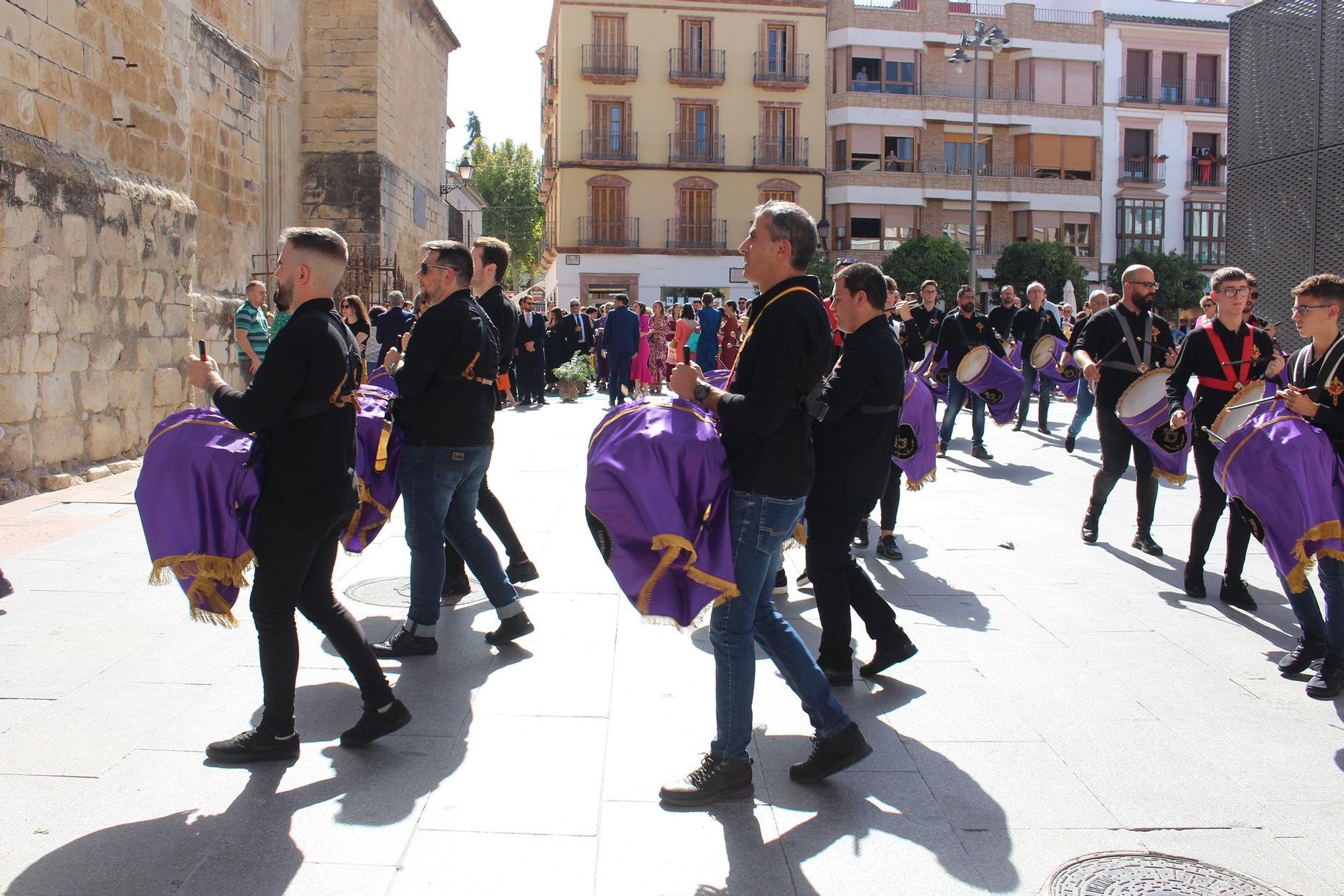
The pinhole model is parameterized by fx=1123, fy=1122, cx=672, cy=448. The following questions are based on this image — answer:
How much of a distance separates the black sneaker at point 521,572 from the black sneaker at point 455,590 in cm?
22

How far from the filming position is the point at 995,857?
3.13 meters

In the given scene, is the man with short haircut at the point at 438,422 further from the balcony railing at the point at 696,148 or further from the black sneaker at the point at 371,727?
the balcony railing at the point at 696,148

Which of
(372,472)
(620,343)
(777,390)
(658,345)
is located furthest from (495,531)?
(658,345)

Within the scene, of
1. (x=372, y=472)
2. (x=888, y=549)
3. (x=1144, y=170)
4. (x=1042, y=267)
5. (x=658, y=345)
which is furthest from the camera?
(x=1144, y=170)

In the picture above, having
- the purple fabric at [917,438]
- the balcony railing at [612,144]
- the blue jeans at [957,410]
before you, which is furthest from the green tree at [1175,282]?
the purple fabric at [917,438]

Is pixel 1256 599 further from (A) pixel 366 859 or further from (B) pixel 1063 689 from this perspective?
(A) pixel 366 859

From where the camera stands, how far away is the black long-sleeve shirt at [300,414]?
3.52 metres

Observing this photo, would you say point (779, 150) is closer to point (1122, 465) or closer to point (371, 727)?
point (1122, 465)

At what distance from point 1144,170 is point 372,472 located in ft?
160

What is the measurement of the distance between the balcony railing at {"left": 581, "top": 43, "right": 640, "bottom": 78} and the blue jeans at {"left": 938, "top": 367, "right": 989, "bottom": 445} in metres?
33.8

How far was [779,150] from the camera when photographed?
143 feet

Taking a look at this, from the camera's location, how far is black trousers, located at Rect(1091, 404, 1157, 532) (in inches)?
285

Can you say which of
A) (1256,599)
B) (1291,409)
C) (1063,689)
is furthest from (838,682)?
(1256,599)

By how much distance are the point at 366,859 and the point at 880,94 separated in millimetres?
44532
